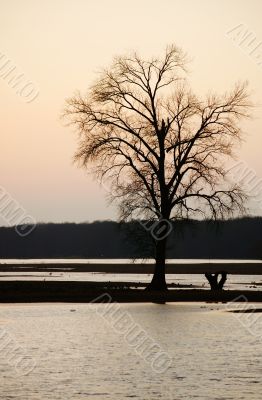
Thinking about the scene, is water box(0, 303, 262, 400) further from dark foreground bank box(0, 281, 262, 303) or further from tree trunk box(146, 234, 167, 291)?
tree trunk box(146, 234, 167, 291)

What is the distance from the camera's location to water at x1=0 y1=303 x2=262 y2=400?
68.5ft

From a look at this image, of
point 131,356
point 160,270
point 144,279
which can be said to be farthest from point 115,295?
point 144,279

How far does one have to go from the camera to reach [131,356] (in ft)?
86.4

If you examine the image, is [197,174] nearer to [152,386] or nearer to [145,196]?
[145,196]

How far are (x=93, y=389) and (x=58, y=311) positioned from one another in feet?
67.5

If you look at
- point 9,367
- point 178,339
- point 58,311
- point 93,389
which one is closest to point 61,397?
point 93,389

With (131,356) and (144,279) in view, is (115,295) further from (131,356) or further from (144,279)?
(144,279)

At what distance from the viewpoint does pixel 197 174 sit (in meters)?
52.8

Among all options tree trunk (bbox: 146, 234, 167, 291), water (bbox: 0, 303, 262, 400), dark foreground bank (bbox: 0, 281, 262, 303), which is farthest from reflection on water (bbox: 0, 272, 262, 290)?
water (bbox: 0, 303, 262, 400)

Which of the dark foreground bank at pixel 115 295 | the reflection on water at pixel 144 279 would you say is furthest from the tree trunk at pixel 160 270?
the reflection on water at pixel 144 279

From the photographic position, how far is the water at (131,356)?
20.9 m

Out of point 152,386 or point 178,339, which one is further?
point 178,339

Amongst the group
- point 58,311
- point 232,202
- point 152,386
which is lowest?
point 152,386

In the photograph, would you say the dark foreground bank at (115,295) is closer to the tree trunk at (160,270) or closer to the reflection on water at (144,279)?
the tree trunk at (160,270)
